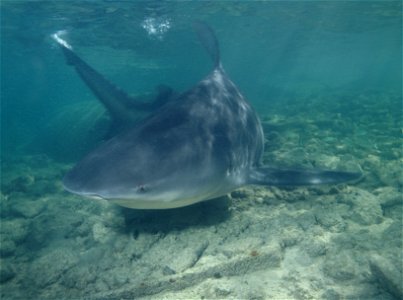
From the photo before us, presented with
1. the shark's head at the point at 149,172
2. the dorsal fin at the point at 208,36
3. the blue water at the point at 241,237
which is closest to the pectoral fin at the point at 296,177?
the blue water at the point at 241,237

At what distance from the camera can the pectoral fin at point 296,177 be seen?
14.9 ft

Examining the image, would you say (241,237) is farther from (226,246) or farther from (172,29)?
(172,29)

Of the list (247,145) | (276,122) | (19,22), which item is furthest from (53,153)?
(19,22)

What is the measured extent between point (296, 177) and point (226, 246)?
1569 millimetres

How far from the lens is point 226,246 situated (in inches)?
150

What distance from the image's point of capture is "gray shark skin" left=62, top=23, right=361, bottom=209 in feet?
9.09

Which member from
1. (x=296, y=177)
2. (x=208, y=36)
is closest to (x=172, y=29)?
(x=208, y=36)

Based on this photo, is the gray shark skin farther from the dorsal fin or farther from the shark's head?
the dorsal fin

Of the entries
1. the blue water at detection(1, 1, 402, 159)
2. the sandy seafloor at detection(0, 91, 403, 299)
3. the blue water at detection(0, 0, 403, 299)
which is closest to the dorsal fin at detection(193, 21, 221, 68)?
the blue water at detection(0, 0, 403, 299)

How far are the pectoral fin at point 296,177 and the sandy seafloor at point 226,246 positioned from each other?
1.42 ft

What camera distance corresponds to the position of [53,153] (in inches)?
510

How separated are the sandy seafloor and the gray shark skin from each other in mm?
584

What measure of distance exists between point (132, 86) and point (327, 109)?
76450mm

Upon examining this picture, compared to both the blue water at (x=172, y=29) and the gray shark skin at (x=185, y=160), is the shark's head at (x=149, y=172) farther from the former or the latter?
the blue water at (x=172, y=29)
